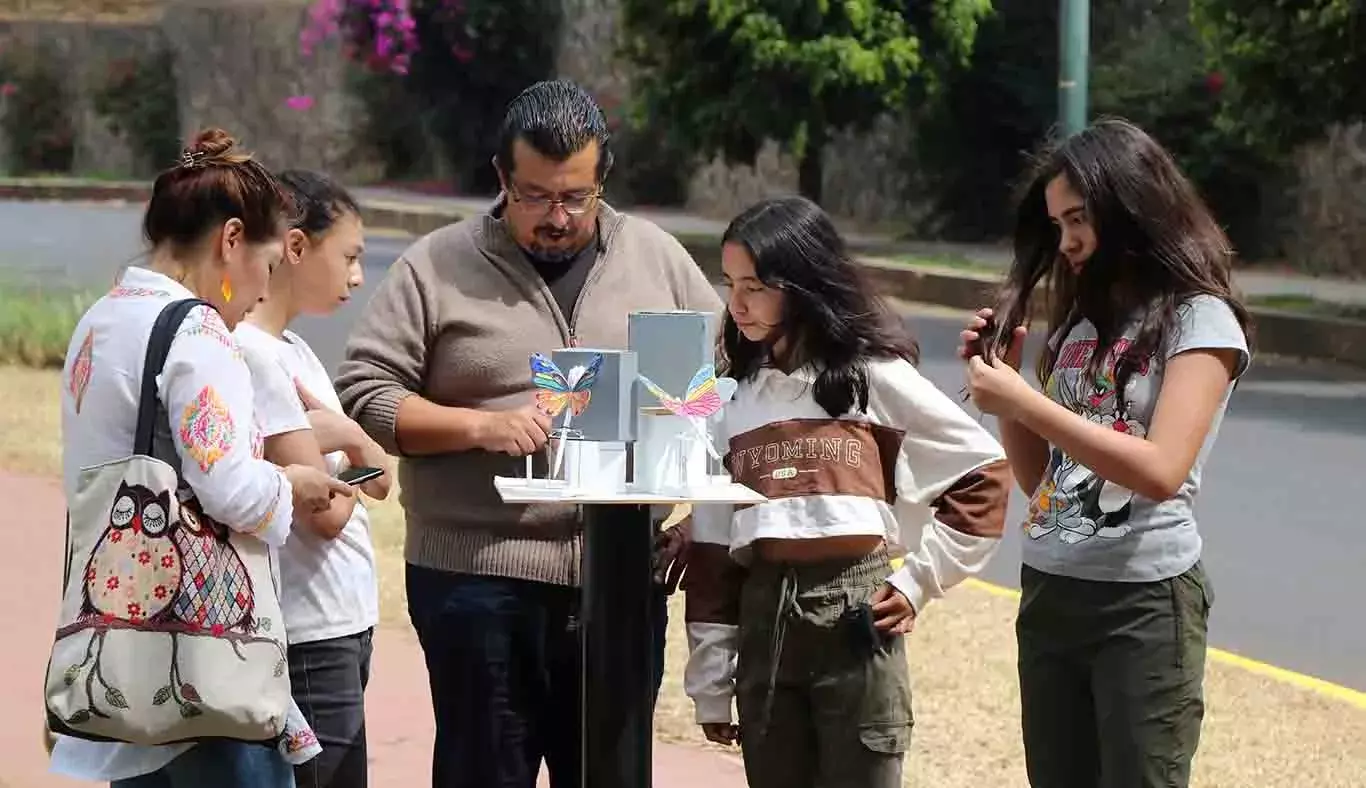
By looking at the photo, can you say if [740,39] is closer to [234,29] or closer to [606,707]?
[606,707]

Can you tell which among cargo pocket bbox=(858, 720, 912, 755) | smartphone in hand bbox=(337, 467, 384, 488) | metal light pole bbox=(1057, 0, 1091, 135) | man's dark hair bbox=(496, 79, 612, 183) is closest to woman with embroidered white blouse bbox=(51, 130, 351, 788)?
smartphone in hand bbox=(337, 467, 384, 488)

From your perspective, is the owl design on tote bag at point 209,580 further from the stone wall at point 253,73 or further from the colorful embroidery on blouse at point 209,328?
the stone wall at point 253,73

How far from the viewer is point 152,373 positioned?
3164 mm

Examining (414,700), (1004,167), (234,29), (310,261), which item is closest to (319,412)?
(310,261)

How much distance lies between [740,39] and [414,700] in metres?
13.2

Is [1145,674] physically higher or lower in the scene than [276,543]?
lower

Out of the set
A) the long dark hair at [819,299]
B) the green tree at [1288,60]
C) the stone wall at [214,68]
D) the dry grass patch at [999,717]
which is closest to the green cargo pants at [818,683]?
the long dark hair at [819,299]

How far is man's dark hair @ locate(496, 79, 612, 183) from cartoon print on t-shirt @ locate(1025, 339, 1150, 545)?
0.90 m

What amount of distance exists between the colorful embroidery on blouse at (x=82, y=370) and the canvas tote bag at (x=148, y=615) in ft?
0.35

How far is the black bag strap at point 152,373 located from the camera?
10.4ft

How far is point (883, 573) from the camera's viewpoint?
382cm

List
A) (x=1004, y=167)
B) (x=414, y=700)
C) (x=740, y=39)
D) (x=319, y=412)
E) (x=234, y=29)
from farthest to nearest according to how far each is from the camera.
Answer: (x=234, y=29) < (x=1004, y=167) < (x=740, y=39) < (x=414, y=700) < (x=319, y=412)

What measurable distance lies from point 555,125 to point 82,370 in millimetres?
983

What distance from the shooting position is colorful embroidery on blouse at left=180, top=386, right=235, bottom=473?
3146 millimetres
